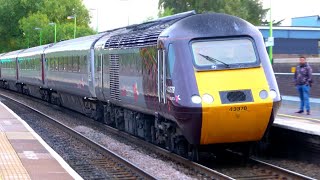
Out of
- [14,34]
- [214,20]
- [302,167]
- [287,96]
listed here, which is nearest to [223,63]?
[214,20]

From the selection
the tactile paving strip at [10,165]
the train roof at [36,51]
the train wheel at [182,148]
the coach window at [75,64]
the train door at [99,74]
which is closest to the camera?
the tactile paving strip at [10,165]

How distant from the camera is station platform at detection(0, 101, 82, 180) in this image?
387 inches

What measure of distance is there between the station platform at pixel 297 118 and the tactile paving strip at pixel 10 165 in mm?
5544

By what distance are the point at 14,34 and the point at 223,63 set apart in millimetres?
81925

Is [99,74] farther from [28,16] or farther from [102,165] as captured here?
[28,16]

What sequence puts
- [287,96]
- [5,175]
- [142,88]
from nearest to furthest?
[5,175] < [142,88] < [287,96]

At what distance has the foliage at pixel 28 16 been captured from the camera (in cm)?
8078

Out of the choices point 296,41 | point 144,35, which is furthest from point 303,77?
point 296,41

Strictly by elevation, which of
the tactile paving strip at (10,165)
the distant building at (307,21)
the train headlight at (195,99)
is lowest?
the tactile paving strip at (10,165)

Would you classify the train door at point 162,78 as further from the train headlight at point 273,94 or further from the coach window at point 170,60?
the train headlight at point 273,94

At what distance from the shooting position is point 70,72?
75.8 feet

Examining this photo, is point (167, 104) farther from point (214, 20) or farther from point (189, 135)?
point (214, 20)

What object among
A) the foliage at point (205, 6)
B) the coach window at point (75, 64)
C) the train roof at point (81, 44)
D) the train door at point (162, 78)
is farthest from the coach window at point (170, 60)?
the foliage at point (205, 6)

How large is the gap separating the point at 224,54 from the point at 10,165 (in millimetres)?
4416
